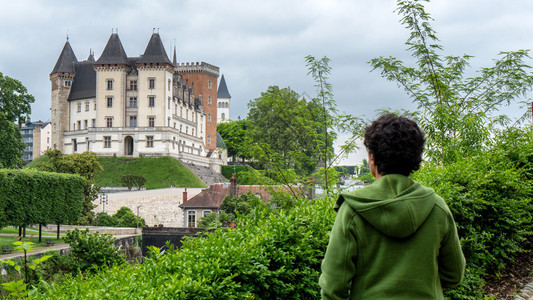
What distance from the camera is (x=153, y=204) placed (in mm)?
54438

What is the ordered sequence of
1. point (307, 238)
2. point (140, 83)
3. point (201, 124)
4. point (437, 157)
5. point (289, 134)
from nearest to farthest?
point (307, 238), point (437, 157), point (289, 134), point (140, 83), point (201, 124)

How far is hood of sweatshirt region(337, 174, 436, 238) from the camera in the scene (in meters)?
2.04

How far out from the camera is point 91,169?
164 ft

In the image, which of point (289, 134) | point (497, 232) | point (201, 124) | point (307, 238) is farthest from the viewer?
point (201, 124)

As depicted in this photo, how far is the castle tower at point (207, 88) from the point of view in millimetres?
93750

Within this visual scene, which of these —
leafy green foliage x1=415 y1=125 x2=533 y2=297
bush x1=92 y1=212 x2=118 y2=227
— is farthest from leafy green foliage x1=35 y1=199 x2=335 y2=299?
bush x1=92 y1=212 x2=118 y2=227

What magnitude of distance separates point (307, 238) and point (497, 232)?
3.88 metres

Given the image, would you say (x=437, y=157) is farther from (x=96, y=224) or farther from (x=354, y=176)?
(x=96, y=224)

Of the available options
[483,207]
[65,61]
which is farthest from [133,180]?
[483,207]

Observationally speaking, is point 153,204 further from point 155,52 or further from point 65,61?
point 65,61

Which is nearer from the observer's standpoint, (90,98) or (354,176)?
(354,176)

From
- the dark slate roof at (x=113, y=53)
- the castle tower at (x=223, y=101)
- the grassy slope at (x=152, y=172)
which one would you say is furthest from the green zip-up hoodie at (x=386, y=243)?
the castle tower at (x=223, y=101)

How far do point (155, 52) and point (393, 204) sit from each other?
253ft

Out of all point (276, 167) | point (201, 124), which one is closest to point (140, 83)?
point (201, 124)
